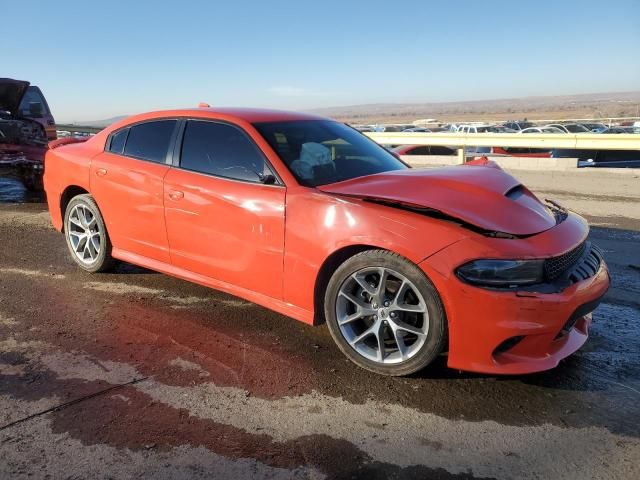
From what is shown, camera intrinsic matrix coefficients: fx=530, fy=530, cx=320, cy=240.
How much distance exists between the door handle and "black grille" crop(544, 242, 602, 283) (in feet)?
8.58

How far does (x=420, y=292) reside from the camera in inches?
118

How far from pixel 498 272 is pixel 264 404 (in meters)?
1.48

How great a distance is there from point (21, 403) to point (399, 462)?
2.08 m

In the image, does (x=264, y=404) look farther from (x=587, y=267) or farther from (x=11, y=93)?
(x=11, y=93)

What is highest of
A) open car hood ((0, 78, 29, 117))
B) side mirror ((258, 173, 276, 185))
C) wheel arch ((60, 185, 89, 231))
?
open car hood ((0, 78, 29, 117))

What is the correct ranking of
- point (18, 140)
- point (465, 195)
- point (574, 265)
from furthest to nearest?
1. point (18, 140)
2. point (465, 195)
3. point (574, 265)

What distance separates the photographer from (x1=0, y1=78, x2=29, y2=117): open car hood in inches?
393

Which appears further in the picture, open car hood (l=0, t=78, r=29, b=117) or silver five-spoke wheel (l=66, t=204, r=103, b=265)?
open car hood (l=0, t=78, r=29, b=117)

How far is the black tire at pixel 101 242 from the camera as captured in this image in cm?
490

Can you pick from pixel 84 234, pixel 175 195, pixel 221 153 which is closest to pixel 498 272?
pixel 221 153

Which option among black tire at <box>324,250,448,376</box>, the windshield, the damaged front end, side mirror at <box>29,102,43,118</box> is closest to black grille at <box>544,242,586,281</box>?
black tire at <box>324,250,448,376</box>

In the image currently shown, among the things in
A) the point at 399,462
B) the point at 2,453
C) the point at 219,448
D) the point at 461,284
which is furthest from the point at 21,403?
the point at 461,284

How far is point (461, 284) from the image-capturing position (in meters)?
2.87

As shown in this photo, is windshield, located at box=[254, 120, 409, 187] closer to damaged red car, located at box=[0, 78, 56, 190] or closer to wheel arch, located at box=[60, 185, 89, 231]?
wheel arch, located at box=[60, 185, 89, 231]
